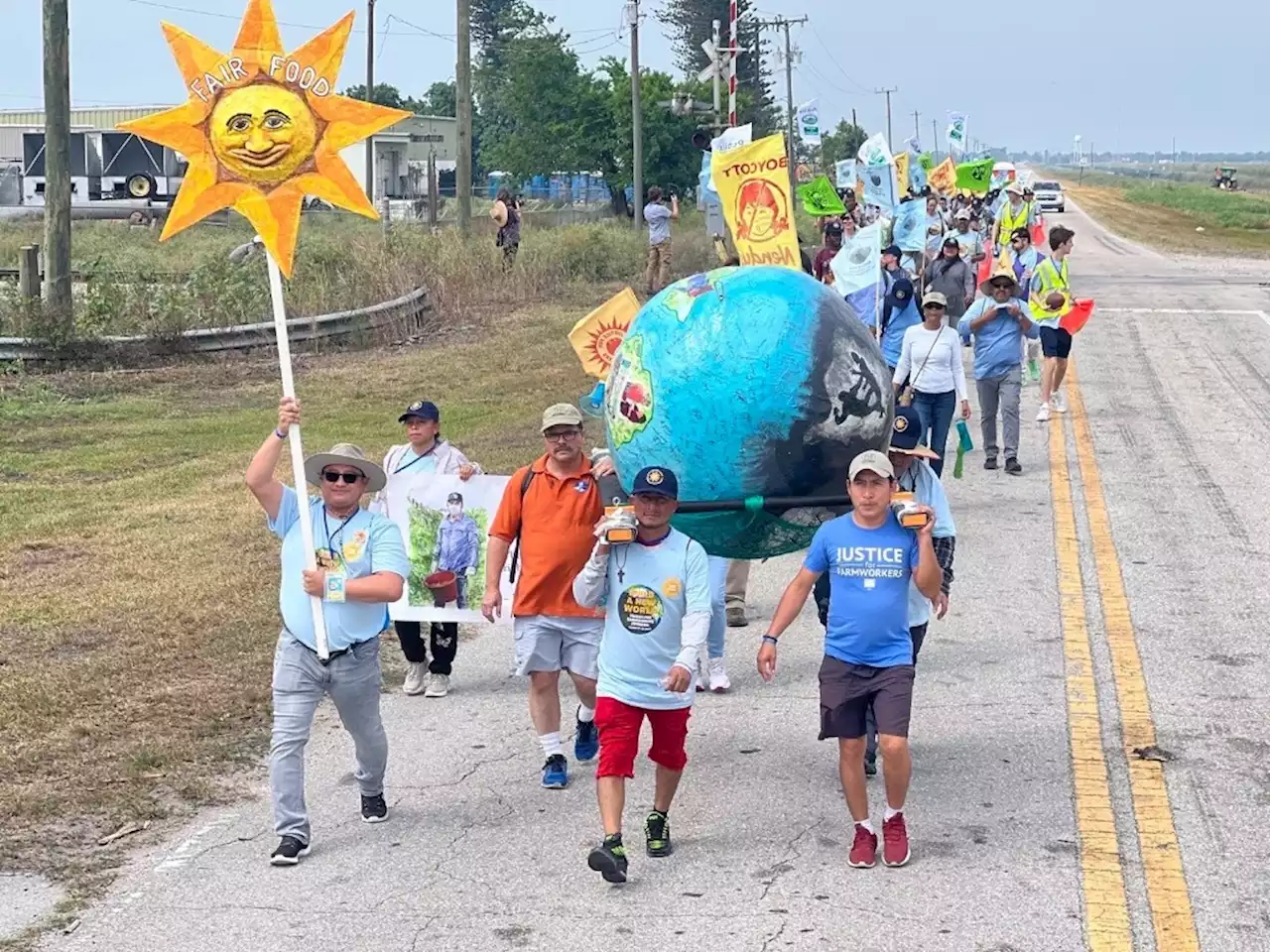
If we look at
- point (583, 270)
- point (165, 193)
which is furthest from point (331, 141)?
point (165, 193)

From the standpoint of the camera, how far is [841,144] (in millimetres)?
101250

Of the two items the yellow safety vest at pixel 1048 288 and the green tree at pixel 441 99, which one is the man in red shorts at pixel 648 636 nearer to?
the yellow safety vest at pixel 1048 288

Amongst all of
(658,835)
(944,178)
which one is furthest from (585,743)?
(944,178)

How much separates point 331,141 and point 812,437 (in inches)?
87.8

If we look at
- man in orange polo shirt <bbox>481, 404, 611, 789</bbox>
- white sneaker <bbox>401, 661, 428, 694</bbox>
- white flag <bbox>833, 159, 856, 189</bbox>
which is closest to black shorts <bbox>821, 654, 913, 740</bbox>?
man in orange polo shirt <bbox>481, 404, 611, 789</bbox>

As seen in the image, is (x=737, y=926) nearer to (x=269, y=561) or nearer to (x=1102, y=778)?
(x=1102, y=778)

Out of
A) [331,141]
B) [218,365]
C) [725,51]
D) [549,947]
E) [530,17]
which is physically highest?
[530,17]

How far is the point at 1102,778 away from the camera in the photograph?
22.8 ft

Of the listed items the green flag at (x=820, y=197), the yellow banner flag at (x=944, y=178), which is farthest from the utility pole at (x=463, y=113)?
the yellow banner flag at (x=944, y=178)

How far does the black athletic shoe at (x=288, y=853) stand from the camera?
617cm

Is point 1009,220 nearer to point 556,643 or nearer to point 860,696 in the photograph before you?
point 556,643

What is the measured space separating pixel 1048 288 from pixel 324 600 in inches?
451

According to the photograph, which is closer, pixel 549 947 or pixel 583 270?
pixel 549 947

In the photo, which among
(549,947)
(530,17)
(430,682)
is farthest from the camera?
(530,17)
